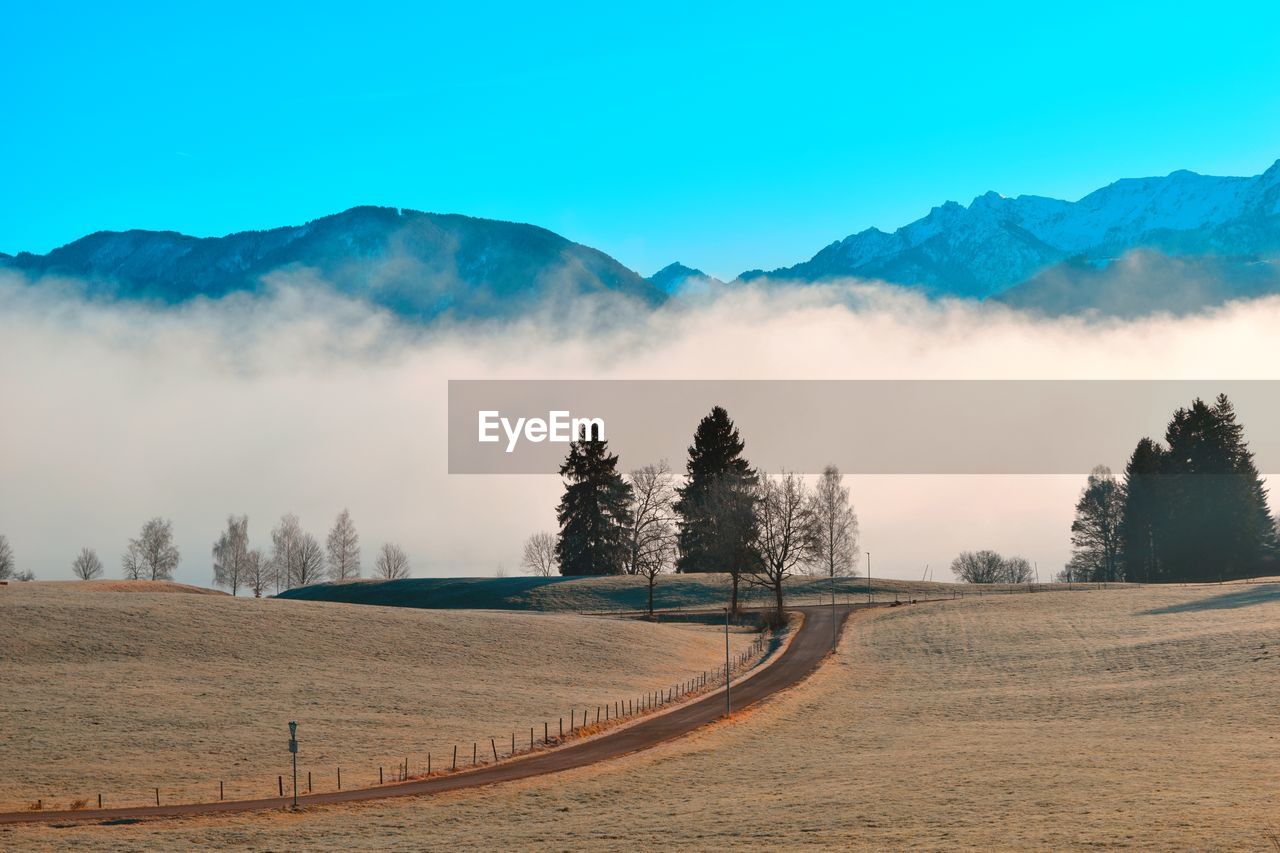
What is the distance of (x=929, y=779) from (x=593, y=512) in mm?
98367

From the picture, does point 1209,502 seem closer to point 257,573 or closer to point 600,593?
point 600,593

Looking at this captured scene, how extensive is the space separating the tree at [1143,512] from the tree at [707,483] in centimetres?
4894

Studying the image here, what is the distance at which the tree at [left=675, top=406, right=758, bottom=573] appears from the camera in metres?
123

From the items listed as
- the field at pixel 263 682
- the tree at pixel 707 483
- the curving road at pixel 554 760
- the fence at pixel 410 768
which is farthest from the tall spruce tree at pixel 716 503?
the fence at pixel 410 768

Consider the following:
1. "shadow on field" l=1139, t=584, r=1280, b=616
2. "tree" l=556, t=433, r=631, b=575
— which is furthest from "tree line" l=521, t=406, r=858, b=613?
"shadow on field" l=1139, t=584, r=1280, b=616

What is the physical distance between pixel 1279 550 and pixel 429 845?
446ft

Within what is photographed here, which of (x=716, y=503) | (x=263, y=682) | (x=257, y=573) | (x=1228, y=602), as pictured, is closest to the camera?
(x=263, y=682)

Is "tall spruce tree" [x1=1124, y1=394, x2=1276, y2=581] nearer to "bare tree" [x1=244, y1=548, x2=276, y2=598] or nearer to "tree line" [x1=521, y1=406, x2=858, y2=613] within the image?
"tree line" [x1=521, y1=406, x2=858, y2=613]

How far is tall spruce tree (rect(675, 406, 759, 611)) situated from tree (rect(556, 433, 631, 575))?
7.25 meters

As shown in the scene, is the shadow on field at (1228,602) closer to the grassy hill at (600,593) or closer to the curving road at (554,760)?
the grassy hill at (600,593)

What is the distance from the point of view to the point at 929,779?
38500 millimetres

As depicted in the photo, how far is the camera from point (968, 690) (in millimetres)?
63781

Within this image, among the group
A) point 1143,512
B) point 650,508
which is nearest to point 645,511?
point 650,508

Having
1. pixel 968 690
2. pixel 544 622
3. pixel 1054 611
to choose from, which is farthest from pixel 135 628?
pixel 1054 611
